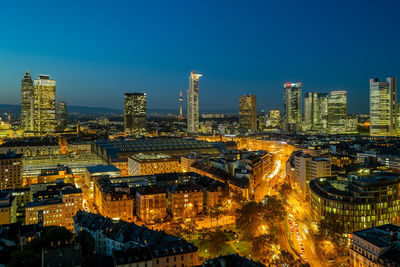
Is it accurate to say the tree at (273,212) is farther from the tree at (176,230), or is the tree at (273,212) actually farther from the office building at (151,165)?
the office building at (151,165)

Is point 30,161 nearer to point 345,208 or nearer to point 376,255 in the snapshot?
point 345,208

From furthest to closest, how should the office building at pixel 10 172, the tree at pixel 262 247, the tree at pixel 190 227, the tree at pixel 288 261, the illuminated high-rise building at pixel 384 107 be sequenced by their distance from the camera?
the illuminated high-rise building at pixel 384 107
the office building at pixel 10 172
the tree at pixel 190 227
the tree at pixel 262 247
the tree at pixel 288 261

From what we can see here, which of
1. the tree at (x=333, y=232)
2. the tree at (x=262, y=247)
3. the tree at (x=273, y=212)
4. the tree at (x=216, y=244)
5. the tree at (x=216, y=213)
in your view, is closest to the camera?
the tree at (x=262, y=247)

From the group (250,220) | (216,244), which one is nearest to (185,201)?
(250,220)

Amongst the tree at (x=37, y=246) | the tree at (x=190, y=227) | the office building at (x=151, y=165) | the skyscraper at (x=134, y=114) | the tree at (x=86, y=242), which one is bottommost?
the tree at (x=190, y=227)

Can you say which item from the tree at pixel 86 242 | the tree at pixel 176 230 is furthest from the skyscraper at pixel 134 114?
the tree at pixel 86 242
